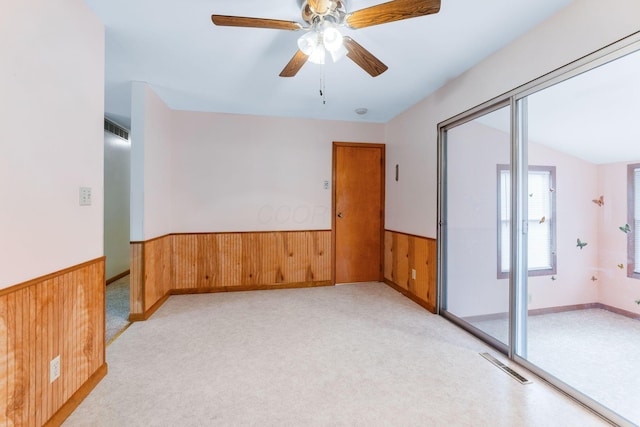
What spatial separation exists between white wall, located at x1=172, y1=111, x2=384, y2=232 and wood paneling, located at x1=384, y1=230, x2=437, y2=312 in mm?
1051

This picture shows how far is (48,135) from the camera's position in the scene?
57.1 inches

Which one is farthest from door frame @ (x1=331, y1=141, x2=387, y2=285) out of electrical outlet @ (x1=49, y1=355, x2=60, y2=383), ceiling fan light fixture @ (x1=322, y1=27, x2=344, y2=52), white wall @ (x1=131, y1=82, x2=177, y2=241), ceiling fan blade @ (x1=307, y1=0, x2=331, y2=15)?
electrical outlet @ (x1=49, y1=355, x2=60, y2=383)

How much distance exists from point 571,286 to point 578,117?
1.10m

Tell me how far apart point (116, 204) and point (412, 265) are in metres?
4.41

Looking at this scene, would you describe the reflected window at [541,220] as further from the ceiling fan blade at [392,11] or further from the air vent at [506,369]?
the ceiling fan blade at [392,11]

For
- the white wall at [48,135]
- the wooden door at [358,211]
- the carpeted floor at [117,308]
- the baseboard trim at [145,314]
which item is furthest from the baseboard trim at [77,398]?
the wooden door at [358,211]

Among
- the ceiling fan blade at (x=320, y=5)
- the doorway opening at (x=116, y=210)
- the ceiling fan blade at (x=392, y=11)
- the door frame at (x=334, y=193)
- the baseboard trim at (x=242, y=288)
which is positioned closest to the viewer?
the ceiling fan blade at (x=392, y=11)

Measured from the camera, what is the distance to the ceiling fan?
1444 mm

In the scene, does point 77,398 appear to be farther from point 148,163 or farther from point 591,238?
point 591,238

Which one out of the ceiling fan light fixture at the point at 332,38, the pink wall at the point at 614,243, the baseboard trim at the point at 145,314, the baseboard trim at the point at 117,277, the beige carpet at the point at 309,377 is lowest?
the beige carpet at the point at 309,377

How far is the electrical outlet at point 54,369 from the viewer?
147 cm

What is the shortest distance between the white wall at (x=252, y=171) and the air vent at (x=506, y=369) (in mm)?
2501

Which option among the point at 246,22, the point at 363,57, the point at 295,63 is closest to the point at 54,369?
the point at 246,22

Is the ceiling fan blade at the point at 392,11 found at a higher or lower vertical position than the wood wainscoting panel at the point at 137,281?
higher
